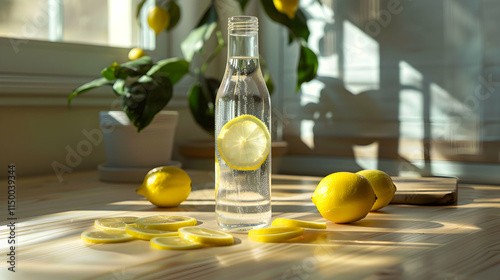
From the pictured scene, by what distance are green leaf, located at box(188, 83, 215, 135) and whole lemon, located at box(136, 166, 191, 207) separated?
Result: 1.81 feet

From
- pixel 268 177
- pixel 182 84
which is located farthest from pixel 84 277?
pixel 182 84

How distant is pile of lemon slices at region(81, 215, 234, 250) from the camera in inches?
27.9

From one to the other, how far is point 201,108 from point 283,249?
0.87 m

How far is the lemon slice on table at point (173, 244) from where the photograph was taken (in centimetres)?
69

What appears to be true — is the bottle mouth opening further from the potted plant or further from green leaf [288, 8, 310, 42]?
green leaf [288, 8, 310, 42]

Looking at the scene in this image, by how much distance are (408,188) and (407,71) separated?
70 centimetres

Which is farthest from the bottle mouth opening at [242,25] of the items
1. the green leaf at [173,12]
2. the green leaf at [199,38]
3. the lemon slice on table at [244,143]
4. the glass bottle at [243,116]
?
the green leaf at [173,12]

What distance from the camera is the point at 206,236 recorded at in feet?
2.34

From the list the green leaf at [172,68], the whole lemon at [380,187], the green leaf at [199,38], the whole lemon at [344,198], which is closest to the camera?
the whole lemon at [344,198]

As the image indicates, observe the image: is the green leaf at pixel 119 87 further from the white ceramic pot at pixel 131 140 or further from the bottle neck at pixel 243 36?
the bottle neck at pixel 243 36

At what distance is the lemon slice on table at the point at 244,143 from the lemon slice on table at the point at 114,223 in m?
0.18

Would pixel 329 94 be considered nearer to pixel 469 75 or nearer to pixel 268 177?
pixel 469 75

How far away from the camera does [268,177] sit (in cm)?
80

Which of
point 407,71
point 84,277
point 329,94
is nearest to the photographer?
point 84,277
